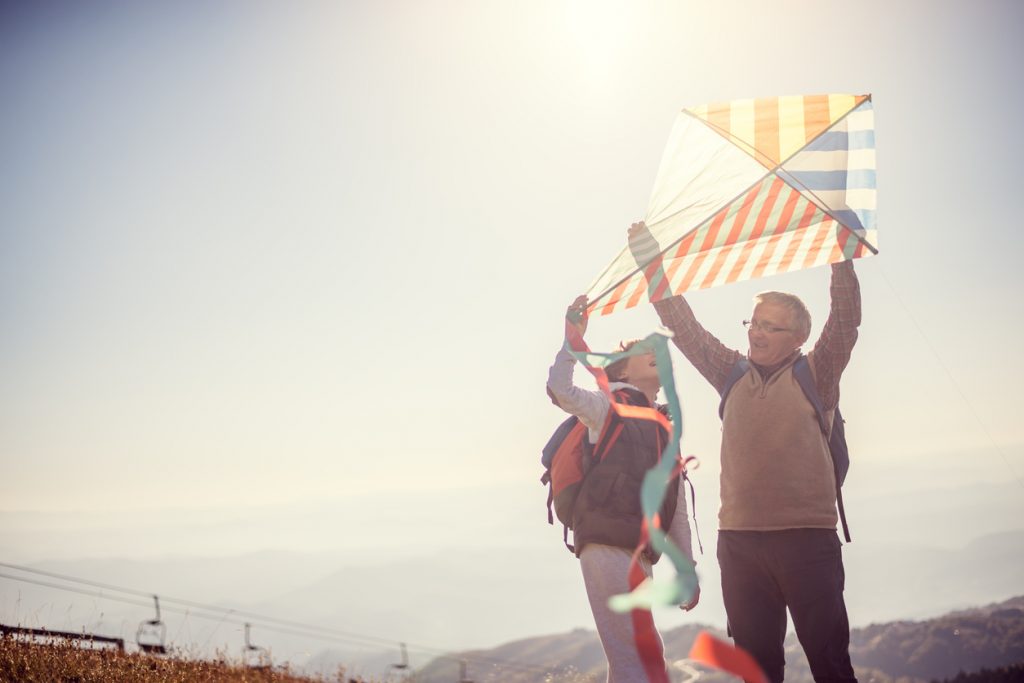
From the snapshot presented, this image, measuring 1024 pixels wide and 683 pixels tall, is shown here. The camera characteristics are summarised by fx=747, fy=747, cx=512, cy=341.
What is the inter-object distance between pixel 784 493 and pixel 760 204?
195cm

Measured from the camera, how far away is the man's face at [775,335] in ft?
14.8

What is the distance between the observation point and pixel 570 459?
A: 436 cm

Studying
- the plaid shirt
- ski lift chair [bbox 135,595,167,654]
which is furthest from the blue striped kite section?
ski lift chair [bbox 135,595,167,654]

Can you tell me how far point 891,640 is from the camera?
525ft

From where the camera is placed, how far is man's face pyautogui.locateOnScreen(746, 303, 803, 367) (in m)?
4.52

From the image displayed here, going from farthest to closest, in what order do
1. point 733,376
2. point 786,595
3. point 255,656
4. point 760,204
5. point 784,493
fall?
point 255,656, point 760,204, point 733,376, point 784,493, point 786,595

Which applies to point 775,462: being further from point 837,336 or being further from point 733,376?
point 837,336

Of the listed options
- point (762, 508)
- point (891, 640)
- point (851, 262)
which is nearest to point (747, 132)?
point (851, 262)

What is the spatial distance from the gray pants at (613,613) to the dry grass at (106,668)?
5258 mm

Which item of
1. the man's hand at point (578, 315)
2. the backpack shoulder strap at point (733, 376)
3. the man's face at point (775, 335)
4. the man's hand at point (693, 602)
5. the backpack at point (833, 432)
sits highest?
the man's hand at point (578, 315)

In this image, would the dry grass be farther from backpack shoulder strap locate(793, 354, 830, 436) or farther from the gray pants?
backpack shoulder strap locate(793, 354, 830, 436)

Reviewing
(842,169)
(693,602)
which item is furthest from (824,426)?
(842,169)

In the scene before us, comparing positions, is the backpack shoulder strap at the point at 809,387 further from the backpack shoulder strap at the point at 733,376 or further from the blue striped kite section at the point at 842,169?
the blue striped kite section at the point at 842,169

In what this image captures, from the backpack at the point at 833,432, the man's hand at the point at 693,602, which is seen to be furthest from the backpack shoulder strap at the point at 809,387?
the man's hand at the point at 693,602
